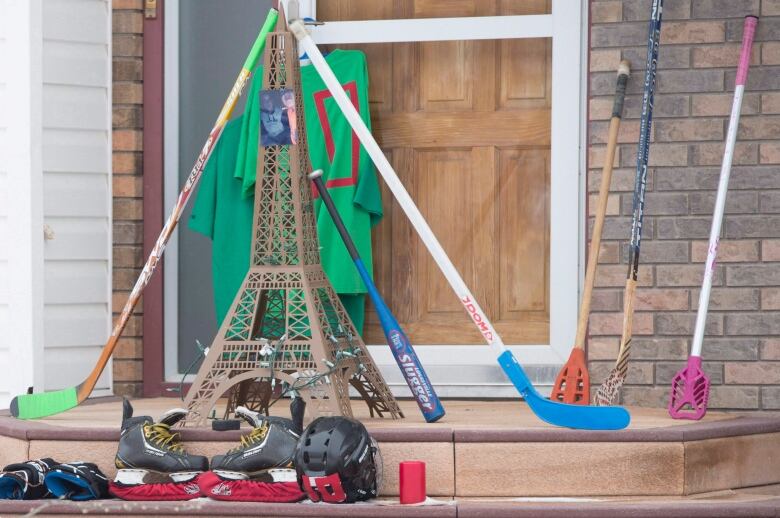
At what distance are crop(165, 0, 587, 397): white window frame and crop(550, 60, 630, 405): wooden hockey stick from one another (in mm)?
247

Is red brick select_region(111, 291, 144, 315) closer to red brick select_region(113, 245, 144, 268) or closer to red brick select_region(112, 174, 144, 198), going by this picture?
red brick select_region(113, 245, 144, 268)

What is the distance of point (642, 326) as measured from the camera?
4281mm

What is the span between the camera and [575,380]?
3.92 m

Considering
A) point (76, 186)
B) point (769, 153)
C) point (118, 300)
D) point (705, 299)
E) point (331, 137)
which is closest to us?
point (705, 299)

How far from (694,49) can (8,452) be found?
2648 millimetres

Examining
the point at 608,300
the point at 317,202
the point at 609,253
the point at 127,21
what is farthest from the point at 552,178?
the point at 127,21

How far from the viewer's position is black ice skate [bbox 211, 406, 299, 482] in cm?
335

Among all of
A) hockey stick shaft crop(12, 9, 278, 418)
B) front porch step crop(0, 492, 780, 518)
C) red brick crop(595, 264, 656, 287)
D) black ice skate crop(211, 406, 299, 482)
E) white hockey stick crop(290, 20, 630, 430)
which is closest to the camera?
front porch step crop(0, 492, 780, 518)

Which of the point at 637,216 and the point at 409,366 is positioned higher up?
the point at 637,216

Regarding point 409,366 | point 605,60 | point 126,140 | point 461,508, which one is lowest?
point 461,508

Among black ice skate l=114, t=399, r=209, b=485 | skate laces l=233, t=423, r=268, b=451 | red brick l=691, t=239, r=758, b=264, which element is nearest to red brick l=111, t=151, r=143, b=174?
black ice skate l=114, t=399, r=209, b=485

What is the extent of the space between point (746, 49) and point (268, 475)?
211cm

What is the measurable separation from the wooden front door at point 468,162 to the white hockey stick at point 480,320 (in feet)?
2.65

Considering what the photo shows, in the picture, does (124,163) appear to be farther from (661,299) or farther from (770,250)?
(770,250)
